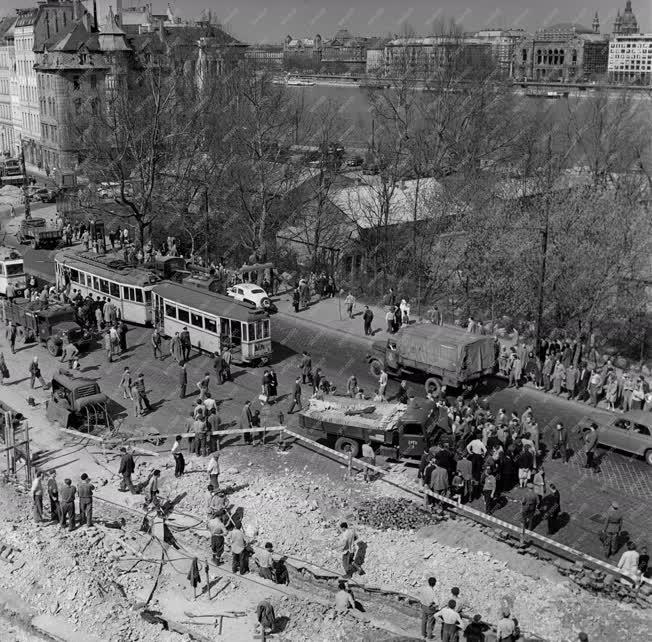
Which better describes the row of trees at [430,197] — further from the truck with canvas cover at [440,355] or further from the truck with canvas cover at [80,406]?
the truck with canvas cover at [80,406]

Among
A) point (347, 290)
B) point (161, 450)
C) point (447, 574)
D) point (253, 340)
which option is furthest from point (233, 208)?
point (447, 574)

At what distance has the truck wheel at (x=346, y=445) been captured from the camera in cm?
2392

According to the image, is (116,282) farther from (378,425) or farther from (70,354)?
(378,425)

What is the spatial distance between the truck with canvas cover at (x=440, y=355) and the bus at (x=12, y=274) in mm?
20788

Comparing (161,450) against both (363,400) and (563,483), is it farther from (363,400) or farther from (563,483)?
(563,483)

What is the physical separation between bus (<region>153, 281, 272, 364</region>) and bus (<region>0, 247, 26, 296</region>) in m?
11.0

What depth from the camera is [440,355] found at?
93.4ft

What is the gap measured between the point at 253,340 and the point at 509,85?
52.3 m

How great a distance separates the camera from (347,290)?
42812 mm

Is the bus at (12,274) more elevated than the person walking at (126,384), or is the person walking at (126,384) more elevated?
the bus at (12,274)

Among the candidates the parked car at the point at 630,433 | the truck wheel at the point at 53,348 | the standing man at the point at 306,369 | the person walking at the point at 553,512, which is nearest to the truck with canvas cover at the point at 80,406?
the truck wheel at the point at 53,348

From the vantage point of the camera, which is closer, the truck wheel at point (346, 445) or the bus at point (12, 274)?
the truck wheel at point (346, 445)

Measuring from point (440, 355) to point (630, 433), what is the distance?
6.93 metres

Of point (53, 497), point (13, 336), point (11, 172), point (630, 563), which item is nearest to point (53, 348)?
point (13, 336)
